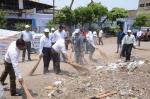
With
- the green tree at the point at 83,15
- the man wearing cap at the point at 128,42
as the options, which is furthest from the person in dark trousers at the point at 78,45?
the green tree at the point at 83,15

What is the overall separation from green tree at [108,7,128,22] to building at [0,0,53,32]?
15.2 meters

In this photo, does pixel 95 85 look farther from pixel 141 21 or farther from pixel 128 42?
pixel 141 21

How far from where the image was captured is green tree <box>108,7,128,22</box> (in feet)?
200

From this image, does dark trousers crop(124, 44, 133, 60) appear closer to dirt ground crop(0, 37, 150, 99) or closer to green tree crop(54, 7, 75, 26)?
dirt ground crop(0, 37, 150, 99)

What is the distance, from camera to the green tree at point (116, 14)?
60969 millimetres

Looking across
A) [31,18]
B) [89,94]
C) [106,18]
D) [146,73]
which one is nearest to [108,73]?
[146,73]

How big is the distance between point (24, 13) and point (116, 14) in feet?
69.7

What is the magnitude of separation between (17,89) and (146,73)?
167 inches

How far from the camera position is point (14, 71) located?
1041cm

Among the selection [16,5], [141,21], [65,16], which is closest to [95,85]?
[16,5]

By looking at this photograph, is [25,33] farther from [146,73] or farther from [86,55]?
[146,73]

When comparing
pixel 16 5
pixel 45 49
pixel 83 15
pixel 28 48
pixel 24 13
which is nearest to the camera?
pixel 45 49

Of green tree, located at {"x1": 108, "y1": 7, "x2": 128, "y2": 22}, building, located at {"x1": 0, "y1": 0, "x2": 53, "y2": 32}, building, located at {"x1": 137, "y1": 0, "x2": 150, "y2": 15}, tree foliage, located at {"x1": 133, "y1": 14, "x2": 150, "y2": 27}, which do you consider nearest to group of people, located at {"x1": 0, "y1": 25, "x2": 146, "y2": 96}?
building, located at {"x1": 0, "y1": 0, "x2": 53, "y2": 32}

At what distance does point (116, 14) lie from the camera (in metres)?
61.6
